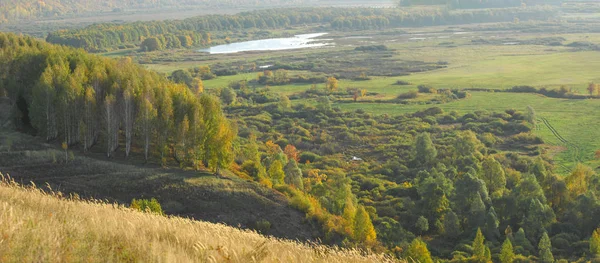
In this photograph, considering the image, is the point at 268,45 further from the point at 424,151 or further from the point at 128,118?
the point at 128,118

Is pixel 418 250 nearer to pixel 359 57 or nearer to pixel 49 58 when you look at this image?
pixel 49 58

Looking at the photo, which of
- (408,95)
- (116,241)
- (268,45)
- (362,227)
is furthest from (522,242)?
(268,45)

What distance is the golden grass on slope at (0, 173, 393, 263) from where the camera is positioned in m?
9.72

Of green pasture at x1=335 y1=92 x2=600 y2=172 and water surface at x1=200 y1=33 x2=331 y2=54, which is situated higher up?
water surface at x1=200 y1=33 x2=331 y2=54

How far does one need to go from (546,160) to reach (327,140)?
27.3 meters

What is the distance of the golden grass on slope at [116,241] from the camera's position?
972cm

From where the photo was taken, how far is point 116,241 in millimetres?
10977

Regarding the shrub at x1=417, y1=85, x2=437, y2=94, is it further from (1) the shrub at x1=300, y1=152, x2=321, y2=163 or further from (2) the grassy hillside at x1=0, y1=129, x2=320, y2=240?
(2) the grassy hillside at x1=0, y1=129, x2=320, y2=240

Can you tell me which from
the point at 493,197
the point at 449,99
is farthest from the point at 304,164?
the point at 449,99

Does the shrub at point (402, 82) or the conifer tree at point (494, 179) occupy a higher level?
the conifer tree at point (494, 179)

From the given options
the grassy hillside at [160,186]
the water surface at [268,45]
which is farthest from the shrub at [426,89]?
the water surface at [268,45]

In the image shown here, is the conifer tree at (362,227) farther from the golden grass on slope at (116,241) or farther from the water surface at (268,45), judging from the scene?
the water surface at (268,45)

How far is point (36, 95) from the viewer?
4153 cm

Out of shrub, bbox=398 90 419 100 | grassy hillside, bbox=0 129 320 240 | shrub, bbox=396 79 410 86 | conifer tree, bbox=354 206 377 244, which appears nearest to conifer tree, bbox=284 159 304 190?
grassy hillside, bbox=0 129 320 240
